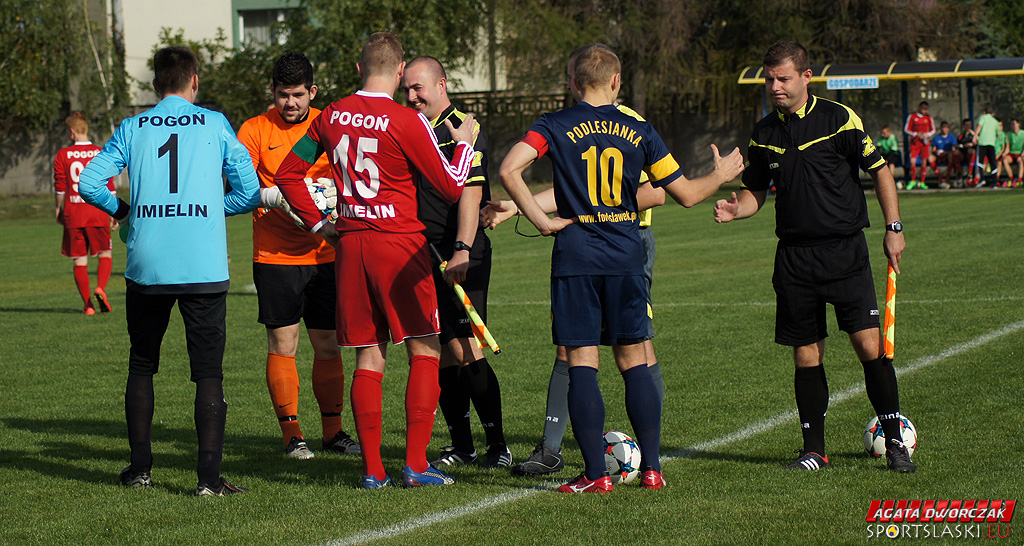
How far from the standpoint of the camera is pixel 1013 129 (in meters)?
27.3

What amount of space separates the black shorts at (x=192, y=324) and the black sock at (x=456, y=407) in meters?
1.26

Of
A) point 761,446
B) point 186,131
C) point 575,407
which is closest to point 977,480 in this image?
point 761,446

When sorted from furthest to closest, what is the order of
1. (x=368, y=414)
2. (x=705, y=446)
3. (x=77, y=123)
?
(x=77, y=123) < (x=705, y=446) < (x=368, y=414)

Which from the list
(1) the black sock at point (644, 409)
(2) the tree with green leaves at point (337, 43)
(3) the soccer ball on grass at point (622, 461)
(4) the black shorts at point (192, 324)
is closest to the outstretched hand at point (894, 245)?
(1) the black sock at point (644, 409)

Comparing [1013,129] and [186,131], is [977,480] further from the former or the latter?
[1013,129]

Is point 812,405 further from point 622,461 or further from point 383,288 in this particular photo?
point 383,288

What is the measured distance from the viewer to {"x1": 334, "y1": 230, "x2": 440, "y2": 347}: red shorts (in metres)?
5.18

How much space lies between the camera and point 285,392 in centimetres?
639

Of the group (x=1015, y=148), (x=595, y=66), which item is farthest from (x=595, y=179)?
(x=1015, y=148)

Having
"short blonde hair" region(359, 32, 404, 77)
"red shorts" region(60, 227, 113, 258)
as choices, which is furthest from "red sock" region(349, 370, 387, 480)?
"red shorts" region(60, 227, 113, 258)

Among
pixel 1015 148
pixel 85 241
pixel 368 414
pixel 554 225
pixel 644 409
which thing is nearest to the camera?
pixel 554 225

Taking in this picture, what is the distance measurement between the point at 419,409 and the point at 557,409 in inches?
33.5

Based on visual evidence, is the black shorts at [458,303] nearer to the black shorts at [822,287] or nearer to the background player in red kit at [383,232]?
the background player in red kit at [383,232]

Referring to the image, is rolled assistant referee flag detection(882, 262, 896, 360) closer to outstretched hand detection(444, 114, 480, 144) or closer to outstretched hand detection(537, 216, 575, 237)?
outstretched hand detection(537, 216, 575, 237)
